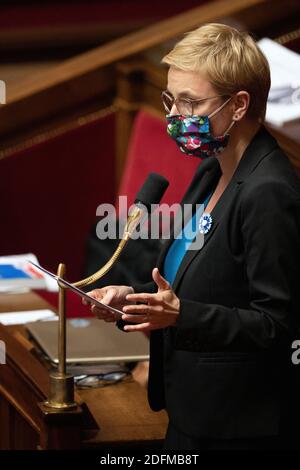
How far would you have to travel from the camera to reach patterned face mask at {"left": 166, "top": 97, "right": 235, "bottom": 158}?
57.4 inches

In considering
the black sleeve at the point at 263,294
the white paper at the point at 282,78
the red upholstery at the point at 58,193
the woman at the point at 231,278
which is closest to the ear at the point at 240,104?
the woman at the point at 231,278

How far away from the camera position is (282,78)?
2.40m

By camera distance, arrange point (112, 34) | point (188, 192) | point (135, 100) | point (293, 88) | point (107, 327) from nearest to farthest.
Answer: point (188, 192) < point (107, 327) < point (293, 88) < point (135, 100) < point (112, 34)

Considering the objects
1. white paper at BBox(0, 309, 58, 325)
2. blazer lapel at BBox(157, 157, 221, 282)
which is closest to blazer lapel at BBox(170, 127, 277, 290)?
blazer lapel at BBox(157, 157, 221, 282)

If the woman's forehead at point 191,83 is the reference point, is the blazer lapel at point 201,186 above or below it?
below

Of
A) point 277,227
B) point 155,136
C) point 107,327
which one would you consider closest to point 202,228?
point 277,227

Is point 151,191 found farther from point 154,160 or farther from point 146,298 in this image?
point 154,160

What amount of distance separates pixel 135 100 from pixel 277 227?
1.75 metres

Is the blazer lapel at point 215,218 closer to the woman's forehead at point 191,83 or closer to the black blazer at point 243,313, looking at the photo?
the black blazer at point 243,313

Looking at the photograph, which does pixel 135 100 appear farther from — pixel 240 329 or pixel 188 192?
pixel 240 329

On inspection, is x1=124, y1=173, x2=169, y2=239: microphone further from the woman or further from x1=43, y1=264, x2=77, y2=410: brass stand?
x1=43, y1=264, x2=77, y2=410: brass stand

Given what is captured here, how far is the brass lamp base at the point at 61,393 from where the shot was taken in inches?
59.9
